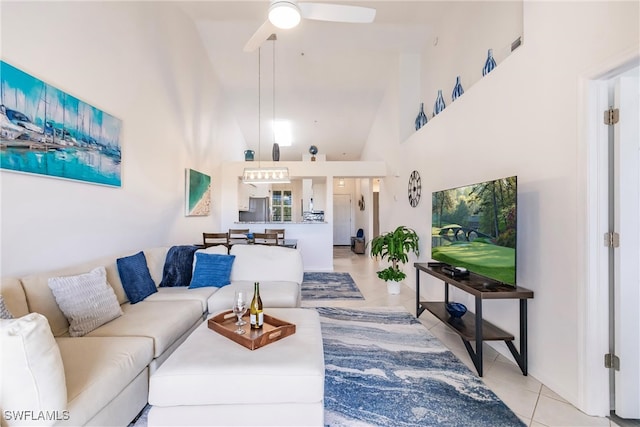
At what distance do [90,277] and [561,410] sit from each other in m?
3.10

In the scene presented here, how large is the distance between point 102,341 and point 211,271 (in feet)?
4.44

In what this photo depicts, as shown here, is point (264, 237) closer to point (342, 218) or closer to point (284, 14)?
point (284, 14)

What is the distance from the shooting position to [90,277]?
2.00 meters

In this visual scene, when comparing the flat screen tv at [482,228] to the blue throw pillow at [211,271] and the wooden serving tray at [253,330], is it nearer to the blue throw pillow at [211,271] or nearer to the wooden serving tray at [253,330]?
the wooden serving tray at [253,330]

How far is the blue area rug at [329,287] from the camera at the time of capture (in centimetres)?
418

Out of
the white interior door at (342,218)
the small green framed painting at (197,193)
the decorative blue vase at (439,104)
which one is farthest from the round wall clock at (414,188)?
the white interior door at (342,218)

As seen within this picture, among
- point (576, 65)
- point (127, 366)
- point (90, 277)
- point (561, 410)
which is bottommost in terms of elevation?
point (561, 410)

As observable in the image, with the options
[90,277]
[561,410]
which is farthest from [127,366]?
[561,410]

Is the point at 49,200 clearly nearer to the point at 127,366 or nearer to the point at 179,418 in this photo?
the point at 127,366

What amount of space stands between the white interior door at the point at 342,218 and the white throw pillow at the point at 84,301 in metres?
9.23

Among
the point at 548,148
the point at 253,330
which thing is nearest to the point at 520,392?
the point at 548,148

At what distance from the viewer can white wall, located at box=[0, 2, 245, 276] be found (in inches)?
74.9

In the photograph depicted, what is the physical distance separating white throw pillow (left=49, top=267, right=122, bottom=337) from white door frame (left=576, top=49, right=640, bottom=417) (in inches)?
118

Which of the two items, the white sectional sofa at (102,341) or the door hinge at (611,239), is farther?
the door hinge at (611,239)
